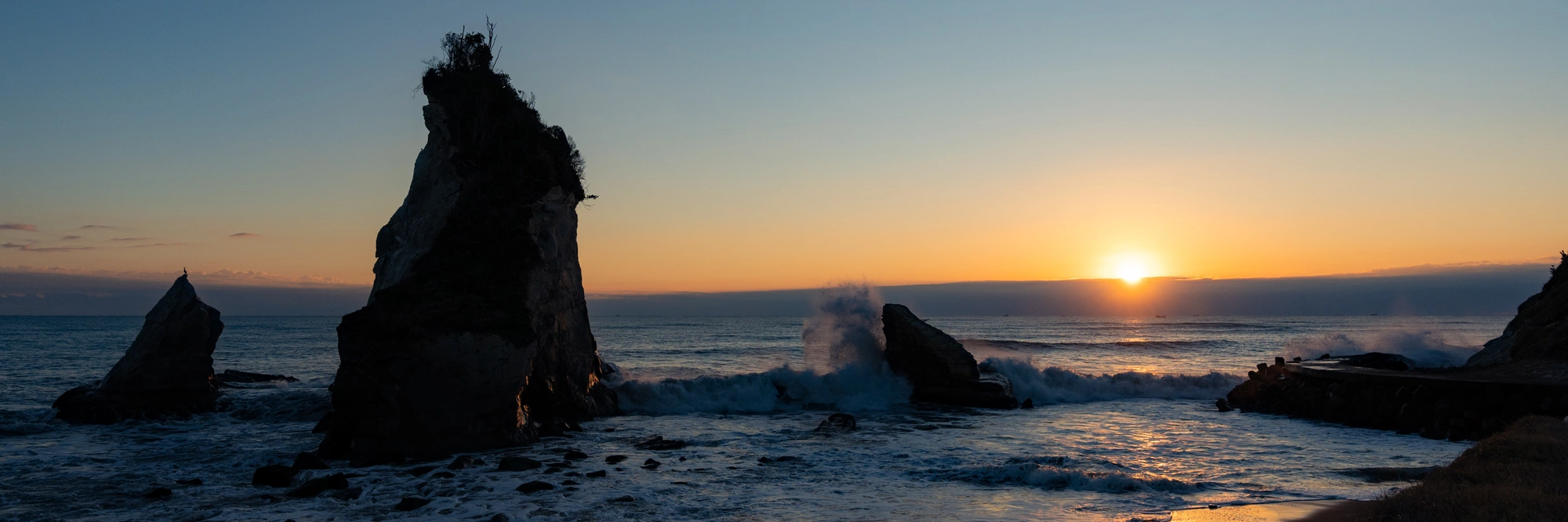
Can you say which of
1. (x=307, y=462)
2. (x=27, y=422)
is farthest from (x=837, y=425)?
(x=27, y=422)

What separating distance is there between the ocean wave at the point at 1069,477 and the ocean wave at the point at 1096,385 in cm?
1407

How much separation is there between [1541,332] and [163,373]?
40034 mm

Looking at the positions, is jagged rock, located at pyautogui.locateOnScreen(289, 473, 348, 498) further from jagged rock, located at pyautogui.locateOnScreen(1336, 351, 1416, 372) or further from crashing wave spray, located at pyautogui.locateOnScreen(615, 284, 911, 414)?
jagged rock, located at pyautogui.locateOnScreen(1336, 351, 1416, 372)

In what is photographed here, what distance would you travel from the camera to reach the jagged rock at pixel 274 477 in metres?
13.6

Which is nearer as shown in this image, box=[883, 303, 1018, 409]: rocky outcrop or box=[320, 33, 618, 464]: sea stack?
box=[320, 33, 618, 464]: sea stack

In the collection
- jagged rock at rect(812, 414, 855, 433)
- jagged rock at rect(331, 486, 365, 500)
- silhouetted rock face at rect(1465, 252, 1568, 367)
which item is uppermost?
silhouetted rock face at rect(1465, 252, 1568, 367)

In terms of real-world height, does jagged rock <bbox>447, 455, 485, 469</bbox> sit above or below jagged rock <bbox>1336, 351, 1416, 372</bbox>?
below

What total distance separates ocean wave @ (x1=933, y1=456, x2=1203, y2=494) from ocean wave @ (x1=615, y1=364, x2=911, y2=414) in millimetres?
11234

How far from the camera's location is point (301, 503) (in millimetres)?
12289

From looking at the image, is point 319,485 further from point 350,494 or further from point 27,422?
point 27,422

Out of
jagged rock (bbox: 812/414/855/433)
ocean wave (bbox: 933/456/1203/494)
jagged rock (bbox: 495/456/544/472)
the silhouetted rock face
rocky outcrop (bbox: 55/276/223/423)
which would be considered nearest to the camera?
ocean wave (bbox: 933/456/1203/494)

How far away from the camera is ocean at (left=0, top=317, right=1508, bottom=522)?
1203 centimetres

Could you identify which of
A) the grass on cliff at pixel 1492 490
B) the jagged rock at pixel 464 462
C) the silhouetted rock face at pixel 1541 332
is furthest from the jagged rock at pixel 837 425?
the silhouetted rock face at pixel 1541 332

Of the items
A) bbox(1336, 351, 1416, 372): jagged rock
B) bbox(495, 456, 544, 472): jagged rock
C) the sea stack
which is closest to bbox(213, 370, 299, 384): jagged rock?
the sea stack
